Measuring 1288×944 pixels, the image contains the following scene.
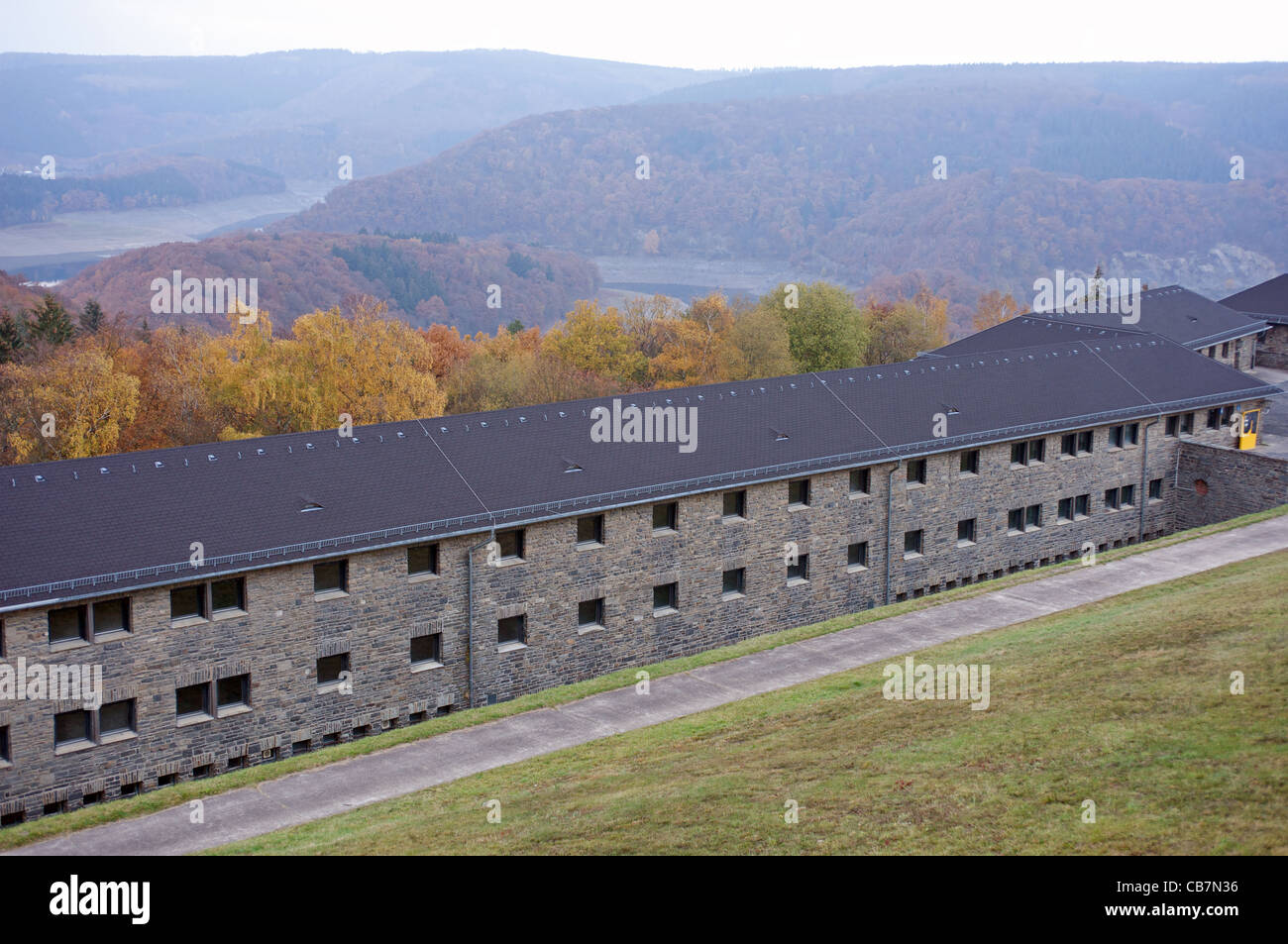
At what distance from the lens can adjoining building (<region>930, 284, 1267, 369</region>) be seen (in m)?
61.9

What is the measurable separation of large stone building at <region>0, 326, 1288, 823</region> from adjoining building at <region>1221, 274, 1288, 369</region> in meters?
28.0

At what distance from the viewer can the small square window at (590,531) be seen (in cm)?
3462

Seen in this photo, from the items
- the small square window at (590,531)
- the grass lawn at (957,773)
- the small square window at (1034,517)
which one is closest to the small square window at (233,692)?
the grass lawn at (957,773)

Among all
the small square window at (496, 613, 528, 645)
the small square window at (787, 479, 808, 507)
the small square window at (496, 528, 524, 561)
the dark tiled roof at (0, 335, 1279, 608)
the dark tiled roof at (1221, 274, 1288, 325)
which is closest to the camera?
the dark tiled roof at (0, 335, 1279, 608)

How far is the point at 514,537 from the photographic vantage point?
3334 centimetres

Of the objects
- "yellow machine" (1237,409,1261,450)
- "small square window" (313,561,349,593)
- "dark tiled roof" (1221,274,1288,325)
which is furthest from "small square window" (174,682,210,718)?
"dark tiled roof" (1221,274,1288,325)

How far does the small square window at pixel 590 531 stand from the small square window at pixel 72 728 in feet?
43.2

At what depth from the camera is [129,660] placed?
90.0 ft

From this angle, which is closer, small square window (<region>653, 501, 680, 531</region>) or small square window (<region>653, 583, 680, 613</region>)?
small square window (<region>653, 501, 680, 531</region>)

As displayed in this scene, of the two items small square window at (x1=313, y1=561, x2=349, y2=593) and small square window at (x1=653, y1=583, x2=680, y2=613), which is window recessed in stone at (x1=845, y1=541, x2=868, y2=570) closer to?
small square window at (x1=653, y1=583, x2=680, y2=613)

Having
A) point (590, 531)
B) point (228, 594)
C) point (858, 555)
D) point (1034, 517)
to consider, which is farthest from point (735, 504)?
point (228, 594)

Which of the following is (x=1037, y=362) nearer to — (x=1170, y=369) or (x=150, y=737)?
(x=1170, y=369)
